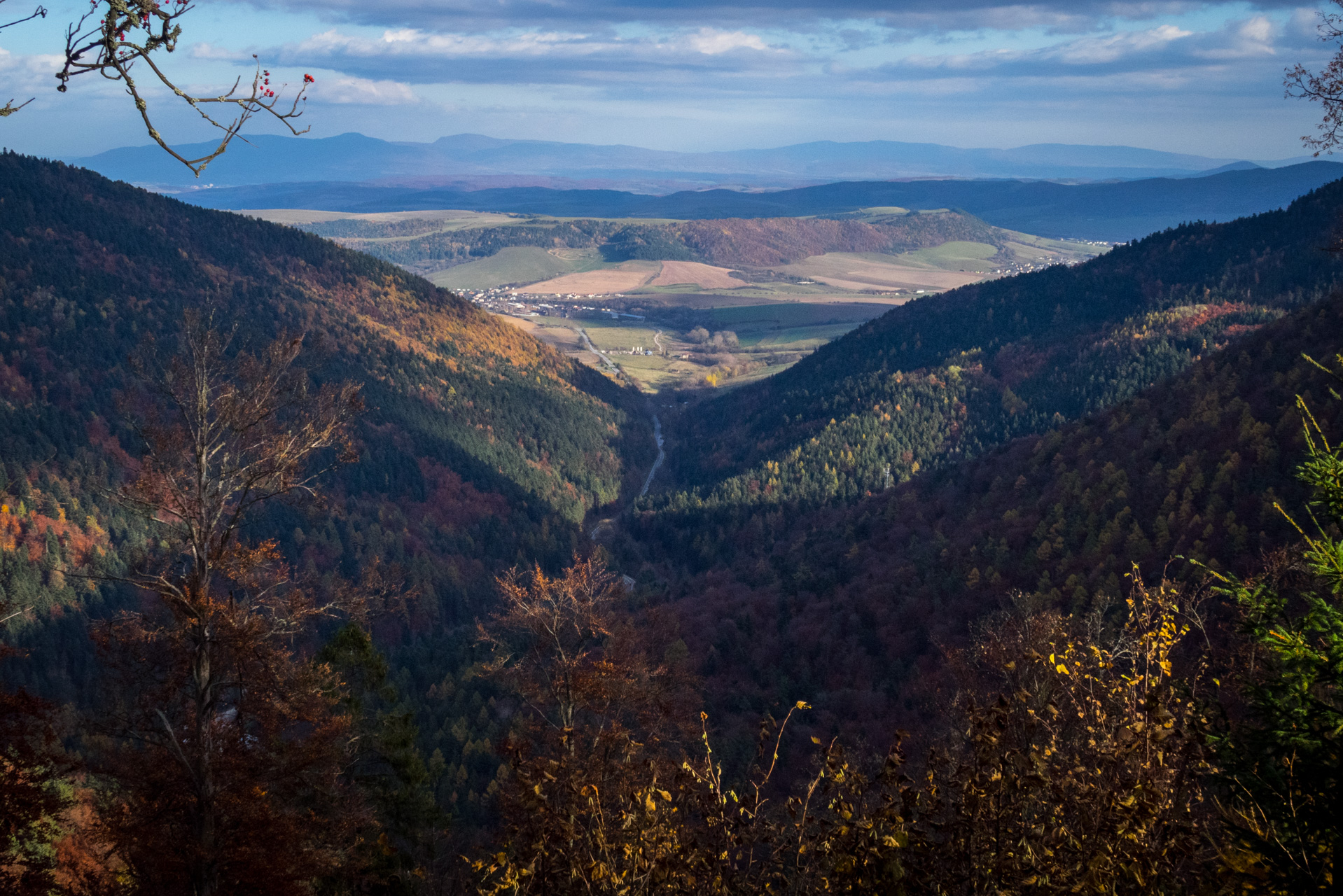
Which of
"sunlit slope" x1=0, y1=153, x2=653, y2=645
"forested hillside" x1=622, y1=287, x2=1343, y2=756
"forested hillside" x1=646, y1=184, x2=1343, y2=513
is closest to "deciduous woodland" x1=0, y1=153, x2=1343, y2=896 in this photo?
"forested hillside" x1=622, y1=287, x2=1343, y2=756

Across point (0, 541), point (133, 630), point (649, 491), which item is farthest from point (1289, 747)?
point (649, 491)

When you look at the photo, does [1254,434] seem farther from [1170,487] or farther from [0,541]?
[0,541]

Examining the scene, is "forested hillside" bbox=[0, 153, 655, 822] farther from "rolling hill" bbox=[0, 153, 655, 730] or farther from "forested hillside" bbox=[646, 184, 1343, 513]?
"forested hillside" bbox=[646, 184, 1343, 513]

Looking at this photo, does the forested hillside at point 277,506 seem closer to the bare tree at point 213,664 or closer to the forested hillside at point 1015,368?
the forested hillside at point 1015,368

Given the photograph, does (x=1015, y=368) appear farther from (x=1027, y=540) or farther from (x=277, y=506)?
(x=277, y=506)

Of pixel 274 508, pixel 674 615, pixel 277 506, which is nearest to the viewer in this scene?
pixel 674 615

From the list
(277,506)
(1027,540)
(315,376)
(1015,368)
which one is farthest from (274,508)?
(1015,368)

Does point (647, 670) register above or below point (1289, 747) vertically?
below
